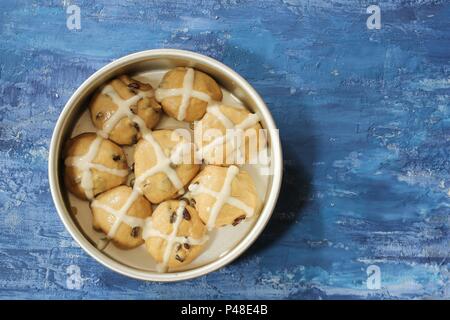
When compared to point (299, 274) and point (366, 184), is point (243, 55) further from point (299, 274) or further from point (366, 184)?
point (299, 274)

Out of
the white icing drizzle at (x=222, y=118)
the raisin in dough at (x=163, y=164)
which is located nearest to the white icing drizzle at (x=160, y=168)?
the raisin in dough at (x=163, y=164)

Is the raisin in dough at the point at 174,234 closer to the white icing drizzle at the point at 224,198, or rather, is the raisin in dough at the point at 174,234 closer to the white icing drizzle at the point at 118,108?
the white icing drizzle at the point at 224,198

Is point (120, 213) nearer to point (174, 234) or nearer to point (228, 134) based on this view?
point (174, 234)

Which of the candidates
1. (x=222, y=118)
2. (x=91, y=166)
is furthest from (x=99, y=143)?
(x=222, y=118)

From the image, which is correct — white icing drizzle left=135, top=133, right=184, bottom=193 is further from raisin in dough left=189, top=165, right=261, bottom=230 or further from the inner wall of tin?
the inner wall of tin

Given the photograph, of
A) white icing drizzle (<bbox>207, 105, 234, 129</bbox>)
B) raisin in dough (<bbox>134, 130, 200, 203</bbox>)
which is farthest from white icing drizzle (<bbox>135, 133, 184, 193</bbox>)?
white icing drizzle (<bbox>207, 105, 234, 129</bbox>)
